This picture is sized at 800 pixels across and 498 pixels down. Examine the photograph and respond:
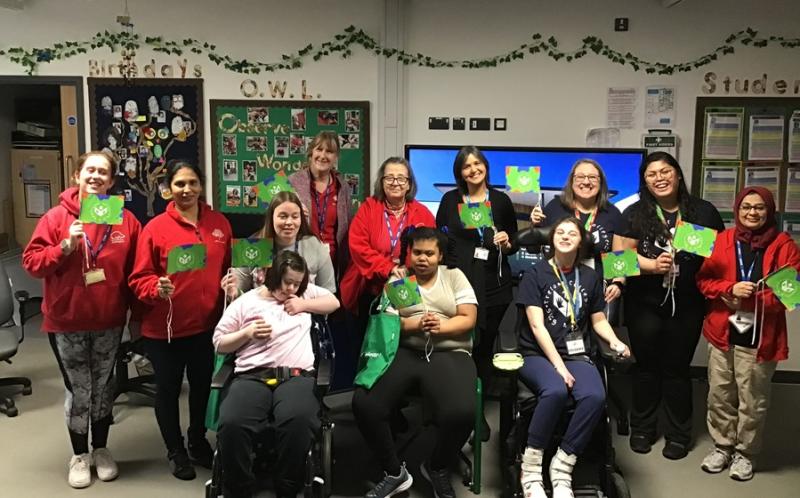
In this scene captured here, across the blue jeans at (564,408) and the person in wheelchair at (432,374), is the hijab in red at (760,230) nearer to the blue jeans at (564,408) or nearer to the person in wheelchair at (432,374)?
the blue jeans at (564,408)

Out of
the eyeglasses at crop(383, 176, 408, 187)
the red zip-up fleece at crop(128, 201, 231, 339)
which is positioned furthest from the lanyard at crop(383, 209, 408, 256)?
the red zip-up fleece at crop(128, 201, 231, 339)

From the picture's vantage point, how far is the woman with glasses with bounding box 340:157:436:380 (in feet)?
11.1

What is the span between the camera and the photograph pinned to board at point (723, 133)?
460 centimetres

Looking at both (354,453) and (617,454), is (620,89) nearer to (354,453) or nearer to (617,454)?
(617,454)

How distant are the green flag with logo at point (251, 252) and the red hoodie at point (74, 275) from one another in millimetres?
503

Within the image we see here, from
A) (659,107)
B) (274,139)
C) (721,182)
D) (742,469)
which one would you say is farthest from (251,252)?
(721,182)

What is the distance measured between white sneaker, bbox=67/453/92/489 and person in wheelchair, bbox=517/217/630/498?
189 centimetres

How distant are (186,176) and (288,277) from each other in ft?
2.01

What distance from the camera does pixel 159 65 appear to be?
16.5 feet

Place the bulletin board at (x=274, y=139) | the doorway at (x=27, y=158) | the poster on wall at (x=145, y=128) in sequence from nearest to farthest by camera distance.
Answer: the bulletin board at (x=274, y=139) < the poster on wall at (x=145, y=128) < the doorway at (x=27, y=158)

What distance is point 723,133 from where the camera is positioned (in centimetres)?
462

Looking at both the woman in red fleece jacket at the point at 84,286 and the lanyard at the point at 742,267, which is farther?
the lanyard at the point at 742,267

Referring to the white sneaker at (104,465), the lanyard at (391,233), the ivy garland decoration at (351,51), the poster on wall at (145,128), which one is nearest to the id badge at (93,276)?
the white sneaker at (104,465)

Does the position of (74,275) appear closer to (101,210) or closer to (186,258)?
(101,210)
